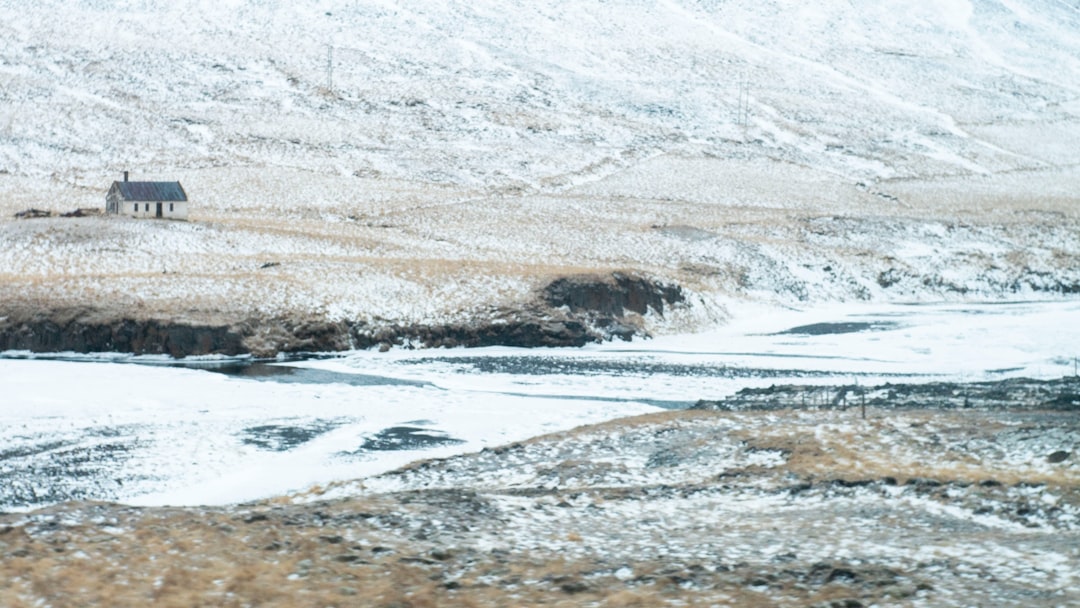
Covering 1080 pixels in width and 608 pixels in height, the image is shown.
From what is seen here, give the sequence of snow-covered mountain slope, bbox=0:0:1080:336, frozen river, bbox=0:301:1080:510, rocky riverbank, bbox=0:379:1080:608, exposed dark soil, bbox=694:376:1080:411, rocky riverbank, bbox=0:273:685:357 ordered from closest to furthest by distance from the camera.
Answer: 1. rocky riverbank, bbox=0:379:1080:608
2. frozen river, bbox=0:301:1080:510
3. exposed dark soil, bbox=694:376:1080:411
4. rocky riverbank, bbox=0:273:685:357
5. snow-covered mountain slope, bbox=0:0:1080:336

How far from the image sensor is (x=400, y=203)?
8056 centimetres

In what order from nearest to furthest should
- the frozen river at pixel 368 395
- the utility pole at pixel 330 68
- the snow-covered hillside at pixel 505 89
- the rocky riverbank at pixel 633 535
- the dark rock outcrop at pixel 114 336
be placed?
1. the rocky riverbank at pixel 633 535
2. the frozen river at pixel 368 395
3. the dark rock outcrop at pixel 114 336
4. the snow-covered hillside at pixel 505 89
5. the utility pole at pixel 330 68

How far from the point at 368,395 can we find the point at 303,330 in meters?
10.8

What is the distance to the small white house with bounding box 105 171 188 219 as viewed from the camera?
6725 cm

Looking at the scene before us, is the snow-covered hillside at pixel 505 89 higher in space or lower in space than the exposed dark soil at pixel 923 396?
higher

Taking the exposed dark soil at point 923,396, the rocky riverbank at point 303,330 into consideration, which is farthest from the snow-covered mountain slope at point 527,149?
the exposed dark soil at point 923,396

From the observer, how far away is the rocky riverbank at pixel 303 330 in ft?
145

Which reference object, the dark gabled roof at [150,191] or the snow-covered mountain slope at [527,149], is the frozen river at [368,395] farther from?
the dark gabled roof at [150,191]

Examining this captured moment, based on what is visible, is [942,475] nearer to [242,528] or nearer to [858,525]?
[858,525]

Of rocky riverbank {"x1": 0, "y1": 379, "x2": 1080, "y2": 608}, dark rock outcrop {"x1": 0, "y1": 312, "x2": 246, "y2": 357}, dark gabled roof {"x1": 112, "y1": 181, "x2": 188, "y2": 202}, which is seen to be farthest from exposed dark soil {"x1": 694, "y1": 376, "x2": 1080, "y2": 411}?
dark gabled roof {"x1": 112, "y1": 181, "x2": 188, "y2": 202}

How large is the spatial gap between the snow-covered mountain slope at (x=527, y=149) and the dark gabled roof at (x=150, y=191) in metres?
2.33

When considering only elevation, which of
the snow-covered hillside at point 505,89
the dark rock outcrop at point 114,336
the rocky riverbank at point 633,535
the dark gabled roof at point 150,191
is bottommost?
the rocky riverbank at point 633,535

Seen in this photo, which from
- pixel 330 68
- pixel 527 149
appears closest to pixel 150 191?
pixel 527 149

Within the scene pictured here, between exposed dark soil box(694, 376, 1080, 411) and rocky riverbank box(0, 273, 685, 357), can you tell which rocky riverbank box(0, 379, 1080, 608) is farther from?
rocky riverbank box(0, 273, 685, 357)
